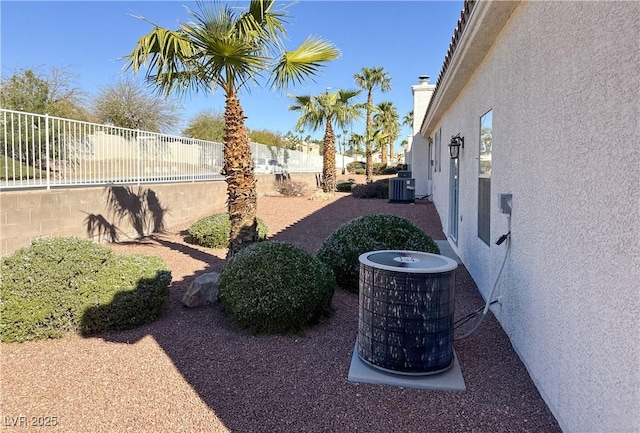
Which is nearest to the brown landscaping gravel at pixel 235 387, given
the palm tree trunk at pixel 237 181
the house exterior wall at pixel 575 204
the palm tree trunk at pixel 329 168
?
the house exterior wall at pixel 575 204

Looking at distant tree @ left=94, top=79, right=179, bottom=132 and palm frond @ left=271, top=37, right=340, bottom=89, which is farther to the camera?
distant tree @ left=94, top=79, right=179, bottom=132

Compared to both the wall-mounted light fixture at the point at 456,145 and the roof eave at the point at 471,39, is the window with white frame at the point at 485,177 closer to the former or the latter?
the roof eave at the point at 471,39

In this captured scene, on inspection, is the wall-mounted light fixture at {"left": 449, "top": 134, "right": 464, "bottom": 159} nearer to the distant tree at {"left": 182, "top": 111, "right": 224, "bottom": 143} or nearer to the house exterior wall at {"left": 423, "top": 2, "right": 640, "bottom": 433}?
the house exterior wall at {"left": 423, "top": 2, "right": 640, "bottom": 433}

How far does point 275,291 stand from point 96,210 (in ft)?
19.5

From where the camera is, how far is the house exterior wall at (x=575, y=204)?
6.95ft

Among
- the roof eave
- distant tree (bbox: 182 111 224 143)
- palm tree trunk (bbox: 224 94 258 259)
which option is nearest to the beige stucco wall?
palm tree trunk (bbox: 224 94 258 259)

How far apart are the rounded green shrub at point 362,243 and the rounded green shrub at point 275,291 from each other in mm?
1039

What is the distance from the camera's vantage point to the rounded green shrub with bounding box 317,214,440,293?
19.8 ft

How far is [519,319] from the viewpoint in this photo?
A: 13.0 feet

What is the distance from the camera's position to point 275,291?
4.57 meters

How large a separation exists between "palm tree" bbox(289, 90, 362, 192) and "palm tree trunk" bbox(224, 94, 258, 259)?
14.4 m

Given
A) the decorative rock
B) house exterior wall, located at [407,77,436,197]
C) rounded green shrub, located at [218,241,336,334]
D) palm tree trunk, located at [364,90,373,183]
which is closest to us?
rounded green shrub, located at [218,241,336,334]

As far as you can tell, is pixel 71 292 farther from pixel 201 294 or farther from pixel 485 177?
pixel 485 177

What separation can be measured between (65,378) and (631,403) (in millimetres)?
3939
